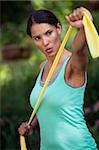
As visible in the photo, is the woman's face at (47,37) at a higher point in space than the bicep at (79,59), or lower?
higher

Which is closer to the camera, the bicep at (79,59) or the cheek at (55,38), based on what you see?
the bicep at (79,59)

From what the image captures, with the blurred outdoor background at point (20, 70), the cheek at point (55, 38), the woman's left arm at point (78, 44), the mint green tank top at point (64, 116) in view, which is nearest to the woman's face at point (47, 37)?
the cheek at point (55, 38)

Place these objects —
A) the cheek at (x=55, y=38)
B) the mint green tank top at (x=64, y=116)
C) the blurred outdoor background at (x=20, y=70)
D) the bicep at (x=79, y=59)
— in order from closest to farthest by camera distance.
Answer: the bicep at (x=79, y=59) → the mint green tank top at (x=64, y=116) → the cheek at (x=55, y=38) → the blurred outdoor background at (x=20, y=70)

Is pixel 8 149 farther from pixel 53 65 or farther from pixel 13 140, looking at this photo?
pixel 53 65

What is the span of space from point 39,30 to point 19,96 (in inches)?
157

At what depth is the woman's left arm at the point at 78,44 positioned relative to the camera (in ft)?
10.6

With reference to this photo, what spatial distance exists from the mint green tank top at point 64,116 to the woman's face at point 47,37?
0.11 metres

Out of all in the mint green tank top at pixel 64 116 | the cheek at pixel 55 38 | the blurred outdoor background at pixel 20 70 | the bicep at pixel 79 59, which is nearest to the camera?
the bicep at pixel 79 59

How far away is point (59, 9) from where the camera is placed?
9.52 m

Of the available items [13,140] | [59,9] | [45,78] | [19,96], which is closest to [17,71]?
[59,9]

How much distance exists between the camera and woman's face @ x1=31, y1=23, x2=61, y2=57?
362cm

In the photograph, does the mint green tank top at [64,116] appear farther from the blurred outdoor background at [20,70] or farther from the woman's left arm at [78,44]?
the blurred outdoor background at [20,70]

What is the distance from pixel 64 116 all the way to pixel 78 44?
0.46m

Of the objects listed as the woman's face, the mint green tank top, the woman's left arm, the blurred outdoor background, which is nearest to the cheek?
the woman's face
